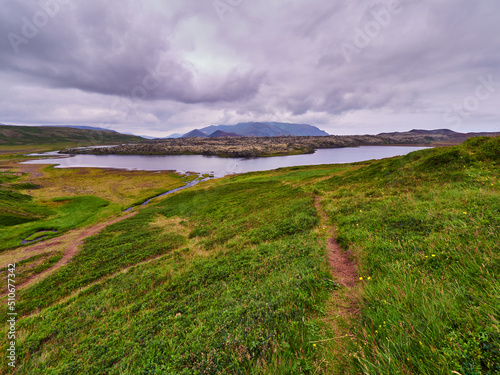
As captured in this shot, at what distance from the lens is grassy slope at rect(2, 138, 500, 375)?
137 inches

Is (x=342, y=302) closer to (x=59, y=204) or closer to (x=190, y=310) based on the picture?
(x=190, y=310)

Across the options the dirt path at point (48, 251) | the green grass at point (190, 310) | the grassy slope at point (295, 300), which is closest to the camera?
the grassy slope at point (295, 300)

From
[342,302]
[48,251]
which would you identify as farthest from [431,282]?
[48,251]

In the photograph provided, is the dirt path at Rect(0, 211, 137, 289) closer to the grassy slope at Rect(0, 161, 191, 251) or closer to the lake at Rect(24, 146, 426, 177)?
the grassy slope at Rect(0, 161, 191, 251)

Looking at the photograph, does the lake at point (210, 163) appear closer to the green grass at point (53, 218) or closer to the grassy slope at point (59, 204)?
the grassy slope at point (59, 204)

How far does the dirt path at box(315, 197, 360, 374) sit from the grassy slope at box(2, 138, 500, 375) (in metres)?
0.17

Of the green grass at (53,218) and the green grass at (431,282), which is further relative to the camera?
the green grass at (53,218)

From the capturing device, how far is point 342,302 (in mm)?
5984

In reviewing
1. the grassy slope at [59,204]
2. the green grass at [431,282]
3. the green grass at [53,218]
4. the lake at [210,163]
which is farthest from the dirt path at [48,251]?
the lake at [210,163]

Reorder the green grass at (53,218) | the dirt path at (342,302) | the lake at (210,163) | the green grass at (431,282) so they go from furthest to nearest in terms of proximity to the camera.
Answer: the lake at (210,163) → the green grass at (53,218) → the dirt path at (342,302) → the green grass at (431,282)

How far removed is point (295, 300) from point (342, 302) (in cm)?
161

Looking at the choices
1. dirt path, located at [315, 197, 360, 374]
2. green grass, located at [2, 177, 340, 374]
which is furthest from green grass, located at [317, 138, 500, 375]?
green grass, located at [2, 177, 340, 374]

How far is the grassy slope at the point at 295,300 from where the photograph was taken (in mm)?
3475

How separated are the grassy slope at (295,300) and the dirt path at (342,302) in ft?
0.56
